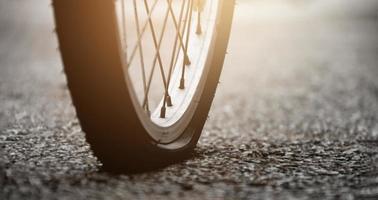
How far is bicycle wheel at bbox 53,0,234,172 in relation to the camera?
1.49 m

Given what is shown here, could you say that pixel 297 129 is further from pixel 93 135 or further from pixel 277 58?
pixel 277 58

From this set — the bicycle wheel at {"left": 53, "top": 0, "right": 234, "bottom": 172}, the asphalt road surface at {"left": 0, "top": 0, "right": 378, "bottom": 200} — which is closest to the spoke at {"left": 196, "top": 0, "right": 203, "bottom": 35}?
the bicycle wheel at {"left": 53, "top": 0, "right": 234, "bottom": 172}

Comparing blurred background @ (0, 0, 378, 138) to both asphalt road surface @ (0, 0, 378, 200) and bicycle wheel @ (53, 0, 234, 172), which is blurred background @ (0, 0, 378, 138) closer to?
asphalt road surface @ (0, 0, 378, 200)

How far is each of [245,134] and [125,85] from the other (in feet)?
3.28

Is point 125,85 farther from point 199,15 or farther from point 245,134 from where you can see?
point 245,134

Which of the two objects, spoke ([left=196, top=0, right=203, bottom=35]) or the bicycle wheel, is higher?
spoke ([left=196, top=0, right=203, bottom=35])

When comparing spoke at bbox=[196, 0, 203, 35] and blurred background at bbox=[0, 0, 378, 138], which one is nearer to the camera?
spoke at bbox=[196, 0, 203, 35]

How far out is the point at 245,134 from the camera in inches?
97.6

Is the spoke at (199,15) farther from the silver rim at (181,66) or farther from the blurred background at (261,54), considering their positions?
the blurred background at (261,54)

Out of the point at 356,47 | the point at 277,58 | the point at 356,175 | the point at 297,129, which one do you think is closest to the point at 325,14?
the point at 356,47

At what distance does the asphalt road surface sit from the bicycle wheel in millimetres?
62

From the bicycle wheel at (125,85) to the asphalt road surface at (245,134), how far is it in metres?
0.06

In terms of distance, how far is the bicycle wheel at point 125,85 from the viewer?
1489 mm

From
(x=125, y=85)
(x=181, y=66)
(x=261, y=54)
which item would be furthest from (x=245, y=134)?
(x=261, y=54)
